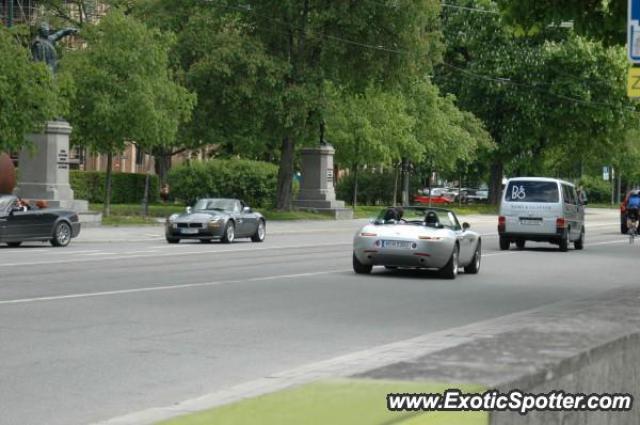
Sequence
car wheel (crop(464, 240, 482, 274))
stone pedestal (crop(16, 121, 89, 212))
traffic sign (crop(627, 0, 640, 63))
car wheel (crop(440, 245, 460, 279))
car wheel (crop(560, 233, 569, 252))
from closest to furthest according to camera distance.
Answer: traffic sign (crop(627, 0, 640, 63)), car wheel (crop(440, 245, 460, 279)), car wheel (crop(464, 240, 482, 274)), car wheel (crop(560, 233, 569, 252)), stone pedestal (crop(16, 121, 89, 212))

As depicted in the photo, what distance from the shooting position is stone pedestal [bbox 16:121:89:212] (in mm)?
41719

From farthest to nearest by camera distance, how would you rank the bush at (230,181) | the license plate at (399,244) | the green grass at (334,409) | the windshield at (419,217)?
the bush at (230,181)
the windshield at (419,217)
the license plate at (399,244)
the green grass at (334,409)

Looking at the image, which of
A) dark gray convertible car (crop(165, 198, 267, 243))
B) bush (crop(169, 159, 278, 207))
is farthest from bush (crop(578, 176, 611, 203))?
dark gray convertible car (crop(165, 198, 267, 243))

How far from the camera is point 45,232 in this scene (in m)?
31.9

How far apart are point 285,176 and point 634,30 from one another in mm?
44510

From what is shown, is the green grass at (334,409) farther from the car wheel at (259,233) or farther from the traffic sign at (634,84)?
the car wheel at (259,233)

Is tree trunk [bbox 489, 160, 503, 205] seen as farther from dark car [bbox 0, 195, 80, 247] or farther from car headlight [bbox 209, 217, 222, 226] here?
dark car [bbox 0, 195, 80, 247]

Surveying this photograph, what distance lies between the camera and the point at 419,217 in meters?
23.1

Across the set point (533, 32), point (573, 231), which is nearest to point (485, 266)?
point (533, 32)

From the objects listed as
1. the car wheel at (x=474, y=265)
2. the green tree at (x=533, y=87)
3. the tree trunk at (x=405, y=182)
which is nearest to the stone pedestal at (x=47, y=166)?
the car wheel at (x=474, y=265)

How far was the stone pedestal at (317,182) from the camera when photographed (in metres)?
59.8

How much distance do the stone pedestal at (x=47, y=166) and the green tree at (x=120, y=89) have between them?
1845 mm

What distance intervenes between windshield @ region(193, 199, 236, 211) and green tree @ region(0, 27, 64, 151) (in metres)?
6.35

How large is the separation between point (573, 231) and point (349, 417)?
3254 cm
